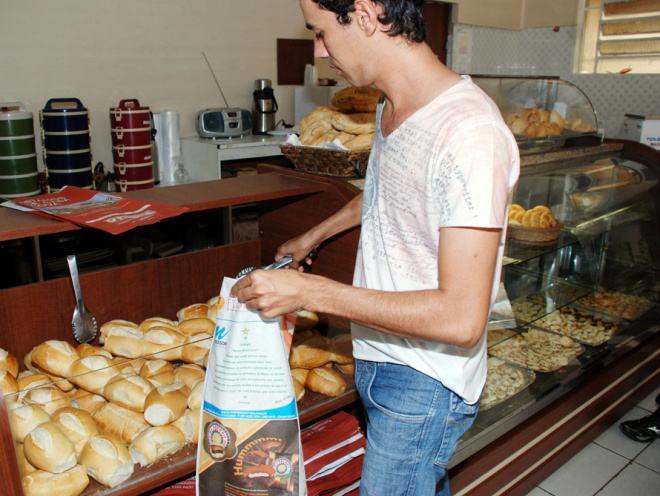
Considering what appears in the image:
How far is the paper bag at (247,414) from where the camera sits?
118cm

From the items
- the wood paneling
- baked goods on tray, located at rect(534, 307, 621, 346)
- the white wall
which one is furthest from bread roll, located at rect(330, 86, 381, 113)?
the wood paneling

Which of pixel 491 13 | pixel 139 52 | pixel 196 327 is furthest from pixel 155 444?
pixel 491 13

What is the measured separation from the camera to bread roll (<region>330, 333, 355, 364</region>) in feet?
5.42

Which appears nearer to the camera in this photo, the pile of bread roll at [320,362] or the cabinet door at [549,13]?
the pile of bread roll at [320,362]

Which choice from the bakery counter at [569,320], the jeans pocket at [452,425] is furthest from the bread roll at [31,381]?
the bakery counter at [569,320]

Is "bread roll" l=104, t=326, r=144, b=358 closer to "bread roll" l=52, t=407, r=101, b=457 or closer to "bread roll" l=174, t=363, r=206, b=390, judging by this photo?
"bread roll" l=174, t=363, r=206, b=390

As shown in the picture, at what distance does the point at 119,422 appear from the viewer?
4.37 ft

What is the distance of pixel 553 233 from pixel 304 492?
1615 millimetres

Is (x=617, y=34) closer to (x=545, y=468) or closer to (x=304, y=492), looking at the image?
(x=545, y=468)

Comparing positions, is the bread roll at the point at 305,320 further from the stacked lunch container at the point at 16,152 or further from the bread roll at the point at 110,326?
the stacked lunch container at the point at 16,152

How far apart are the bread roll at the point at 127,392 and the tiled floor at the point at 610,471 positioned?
1656 millimetres

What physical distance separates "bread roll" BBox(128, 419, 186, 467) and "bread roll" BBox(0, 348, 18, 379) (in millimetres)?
394

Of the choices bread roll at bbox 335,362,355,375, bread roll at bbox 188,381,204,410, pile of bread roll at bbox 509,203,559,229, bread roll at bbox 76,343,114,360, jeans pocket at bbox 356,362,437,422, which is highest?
pile of bread roll at bbox 509,203,559,229

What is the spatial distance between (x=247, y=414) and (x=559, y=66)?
5.21 metres
